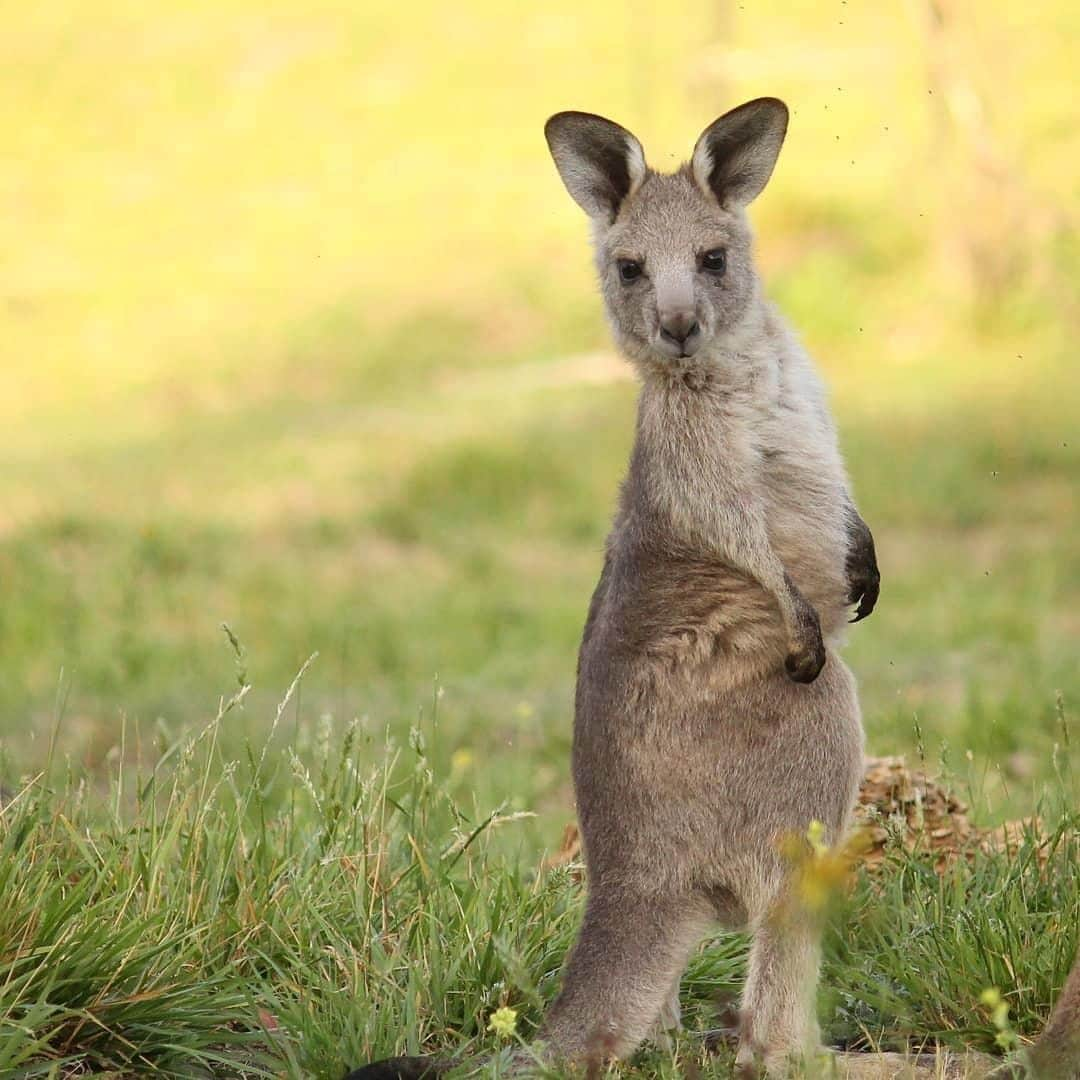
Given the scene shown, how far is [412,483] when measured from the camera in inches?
494

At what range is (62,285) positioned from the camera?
790 inches

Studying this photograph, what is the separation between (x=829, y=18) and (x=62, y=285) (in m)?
10.1

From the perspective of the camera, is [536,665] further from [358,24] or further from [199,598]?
[358,24]

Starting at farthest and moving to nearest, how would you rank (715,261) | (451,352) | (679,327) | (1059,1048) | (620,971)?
(451,352)
(715,261)
(679,327)
(620,971)
(1059,1048)

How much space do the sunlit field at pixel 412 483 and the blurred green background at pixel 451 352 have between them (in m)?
0.05

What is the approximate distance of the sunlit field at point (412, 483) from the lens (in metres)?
3.83

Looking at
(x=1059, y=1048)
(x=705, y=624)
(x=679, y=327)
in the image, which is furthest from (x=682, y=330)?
(x=1059, y=1048)

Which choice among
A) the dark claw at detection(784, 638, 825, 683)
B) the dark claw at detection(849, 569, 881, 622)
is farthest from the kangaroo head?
the dark claw at detection(784, 638, 825, 683)

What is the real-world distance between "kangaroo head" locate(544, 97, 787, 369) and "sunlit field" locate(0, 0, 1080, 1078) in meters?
1.16

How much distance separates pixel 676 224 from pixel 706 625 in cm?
97

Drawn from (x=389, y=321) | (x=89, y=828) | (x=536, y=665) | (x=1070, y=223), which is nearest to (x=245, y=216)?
(x=389, y=321)

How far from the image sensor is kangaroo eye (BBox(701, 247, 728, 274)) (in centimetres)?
399

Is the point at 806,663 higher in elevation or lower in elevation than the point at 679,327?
lower

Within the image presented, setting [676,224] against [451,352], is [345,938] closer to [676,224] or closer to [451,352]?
[676,224]
